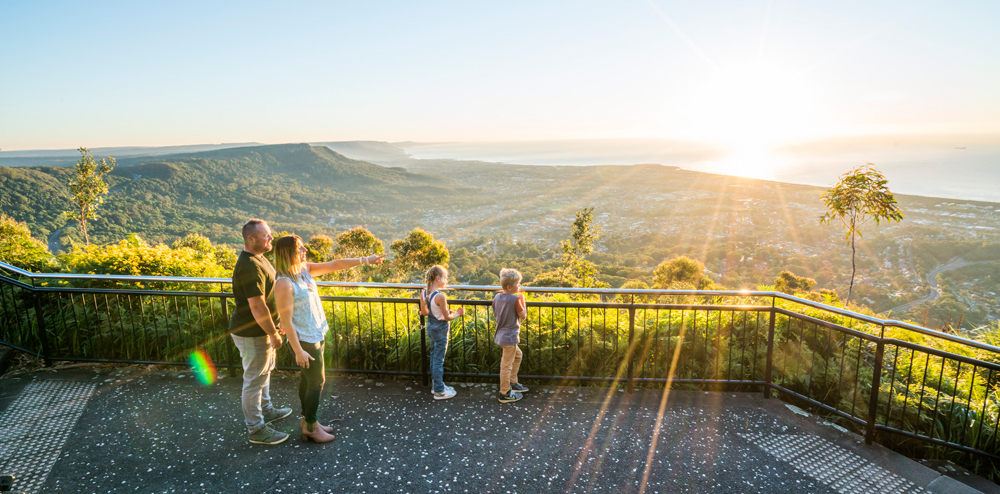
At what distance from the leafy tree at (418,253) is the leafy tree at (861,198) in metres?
31.4

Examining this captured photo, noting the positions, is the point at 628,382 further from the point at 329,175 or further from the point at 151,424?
the point at 329,175

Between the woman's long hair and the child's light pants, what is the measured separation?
2155 mm

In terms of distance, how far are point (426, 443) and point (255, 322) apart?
176 cm

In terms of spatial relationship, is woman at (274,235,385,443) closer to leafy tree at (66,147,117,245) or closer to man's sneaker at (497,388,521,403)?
man's sneaker at (497,388,521,403)

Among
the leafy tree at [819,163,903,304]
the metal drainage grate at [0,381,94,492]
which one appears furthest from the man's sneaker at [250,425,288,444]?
the leafy tree at [819,163,903,304]

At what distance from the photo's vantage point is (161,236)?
8650 cm

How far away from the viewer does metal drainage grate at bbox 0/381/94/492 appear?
12.0 feet

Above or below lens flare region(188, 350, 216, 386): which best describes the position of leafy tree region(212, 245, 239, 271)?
below

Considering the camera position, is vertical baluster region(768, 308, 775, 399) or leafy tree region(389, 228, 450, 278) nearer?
vertical baluster region(768, 308, 775, 399)

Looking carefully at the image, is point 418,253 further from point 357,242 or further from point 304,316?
point 304,316

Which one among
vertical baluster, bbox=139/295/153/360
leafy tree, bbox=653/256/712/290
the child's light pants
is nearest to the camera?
the child's light pants

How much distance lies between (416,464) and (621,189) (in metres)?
149

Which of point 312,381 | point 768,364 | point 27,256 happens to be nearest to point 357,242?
point 27,256

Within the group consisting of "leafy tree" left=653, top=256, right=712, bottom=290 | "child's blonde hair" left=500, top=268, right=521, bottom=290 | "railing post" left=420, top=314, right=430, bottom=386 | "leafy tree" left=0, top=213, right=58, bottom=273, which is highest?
"child's blonde hair" left=500, top=268, right=521, bottom=290
